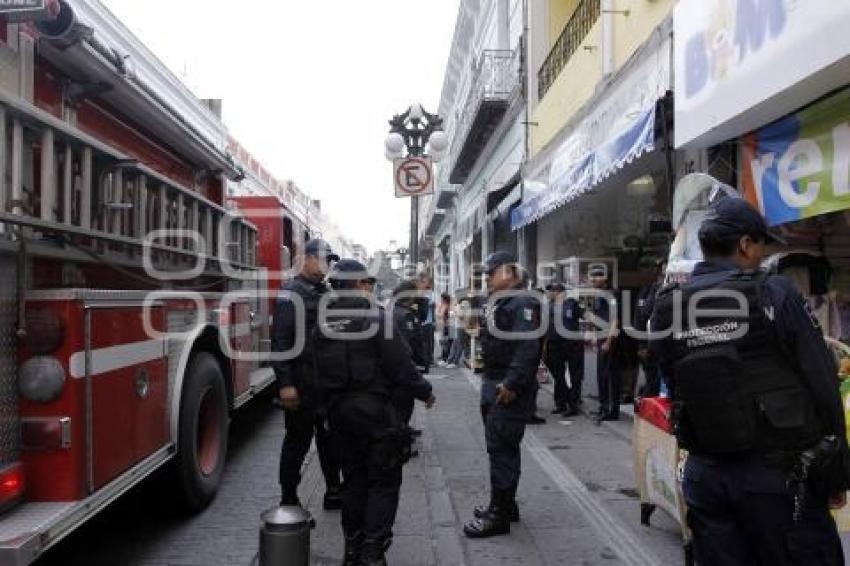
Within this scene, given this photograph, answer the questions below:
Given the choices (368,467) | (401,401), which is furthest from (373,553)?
(401,401)

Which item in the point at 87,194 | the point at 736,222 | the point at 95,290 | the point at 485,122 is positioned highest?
the point at 485,122

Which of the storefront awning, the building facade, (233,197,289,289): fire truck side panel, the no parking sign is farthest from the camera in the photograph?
the building facade

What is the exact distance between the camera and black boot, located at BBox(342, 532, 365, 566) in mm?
4352

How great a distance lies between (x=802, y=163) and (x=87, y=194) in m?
4.34

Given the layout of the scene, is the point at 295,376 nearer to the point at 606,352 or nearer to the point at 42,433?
the point at 42,433

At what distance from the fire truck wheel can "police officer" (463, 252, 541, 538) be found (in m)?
1.83

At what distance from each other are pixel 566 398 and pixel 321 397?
5.63m

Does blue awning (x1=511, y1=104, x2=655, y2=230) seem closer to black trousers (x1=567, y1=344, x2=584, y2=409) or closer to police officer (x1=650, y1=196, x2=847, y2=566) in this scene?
black trousers (x1=567, y1=344, x2=584, y2=409)

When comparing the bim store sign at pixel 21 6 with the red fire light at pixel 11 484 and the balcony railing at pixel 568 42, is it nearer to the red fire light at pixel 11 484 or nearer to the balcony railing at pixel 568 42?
the red fire light at pixel 11 484

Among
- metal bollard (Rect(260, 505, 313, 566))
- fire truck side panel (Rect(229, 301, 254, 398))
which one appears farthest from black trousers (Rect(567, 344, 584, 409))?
metal bollard (Rect(260, 505, 313, 566))

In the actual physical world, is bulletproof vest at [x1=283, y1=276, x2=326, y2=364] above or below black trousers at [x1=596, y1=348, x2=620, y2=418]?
above

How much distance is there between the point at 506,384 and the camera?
494cm

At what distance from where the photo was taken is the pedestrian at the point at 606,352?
868cm

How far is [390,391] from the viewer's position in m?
4.54
